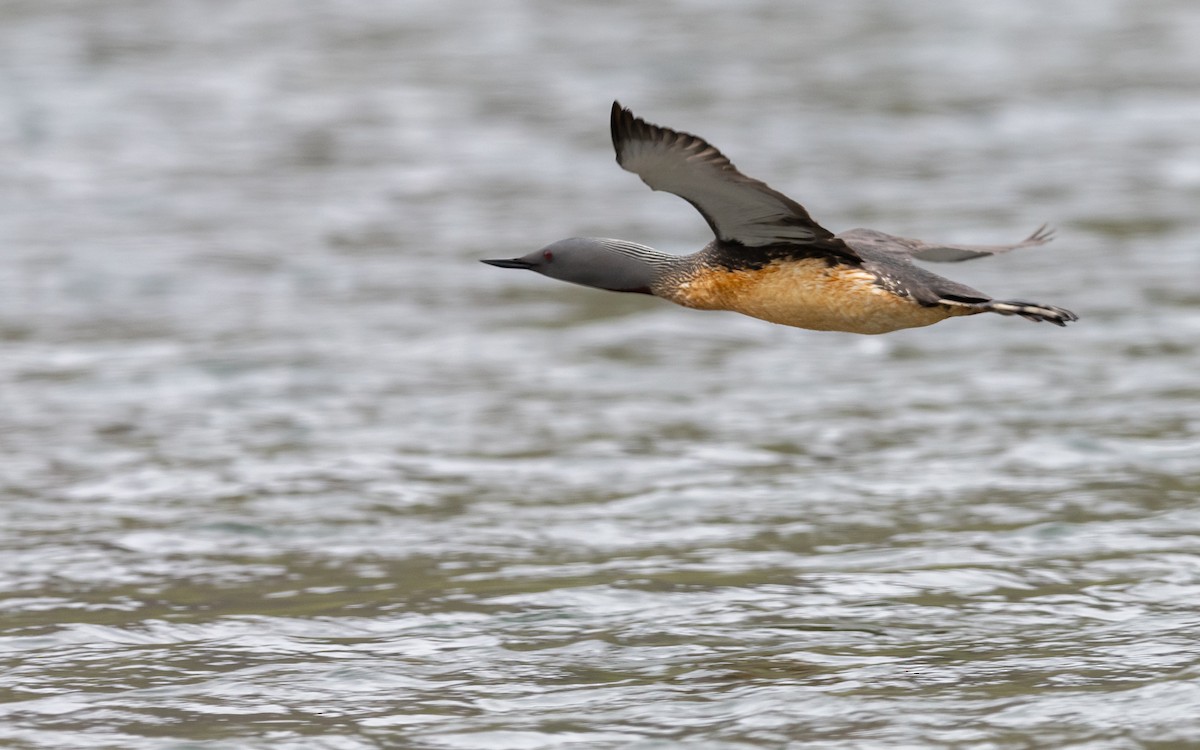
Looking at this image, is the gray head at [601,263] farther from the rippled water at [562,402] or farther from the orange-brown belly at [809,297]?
the rippled water at [562,402]

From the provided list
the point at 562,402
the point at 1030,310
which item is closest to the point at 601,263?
the point at 1030,310

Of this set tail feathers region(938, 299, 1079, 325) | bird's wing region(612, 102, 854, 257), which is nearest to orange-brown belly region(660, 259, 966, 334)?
bird's wing region(612, 102, 854, 257)

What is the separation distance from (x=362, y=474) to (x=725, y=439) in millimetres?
2642

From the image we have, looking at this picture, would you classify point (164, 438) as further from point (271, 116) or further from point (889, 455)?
point (271, 116)

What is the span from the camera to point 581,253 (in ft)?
31.4

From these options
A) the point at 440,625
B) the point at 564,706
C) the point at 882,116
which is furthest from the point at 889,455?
the point at 882,116

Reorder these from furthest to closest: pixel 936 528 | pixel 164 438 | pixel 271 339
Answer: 1. pixel 271 339
2. pixel 164 438
3. pixel 936 528

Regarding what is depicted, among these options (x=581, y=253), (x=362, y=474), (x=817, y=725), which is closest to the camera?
(x=817, y=725)

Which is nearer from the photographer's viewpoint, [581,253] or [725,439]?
[581,253]

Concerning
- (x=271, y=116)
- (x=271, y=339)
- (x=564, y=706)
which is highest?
(x=271, y=116)

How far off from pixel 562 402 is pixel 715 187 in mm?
6831

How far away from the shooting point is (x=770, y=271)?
31.2 ft

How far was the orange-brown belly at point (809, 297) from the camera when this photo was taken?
367 inches

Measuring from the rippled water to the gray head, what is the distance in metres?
1.87
